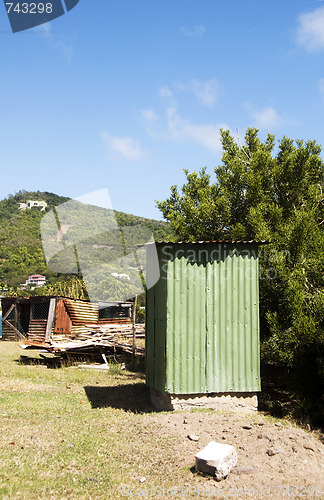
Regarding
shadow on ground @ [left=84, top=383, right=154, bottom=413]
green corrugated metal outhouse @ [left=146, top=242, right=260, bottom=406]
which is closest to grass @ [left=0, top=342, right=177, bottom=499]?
shadow on ground @ [left=84, top=383, right=154, bottom=413]

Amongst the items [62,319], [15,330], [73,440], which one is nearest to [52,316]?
[62,319]

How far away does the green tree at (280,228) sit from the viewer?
891cm

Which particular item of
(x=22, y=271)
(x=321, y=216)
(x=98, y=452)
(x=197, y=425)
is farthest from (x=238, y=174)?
(x=22, y=271)

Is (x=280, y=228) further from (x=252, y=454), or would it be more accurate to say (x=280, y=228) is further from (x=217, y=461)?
(x=217, y=461)

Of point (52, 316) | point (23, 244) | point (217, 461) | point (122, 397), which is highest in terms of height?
point (23, 244)

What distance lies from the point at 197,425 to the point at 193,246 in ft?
11.2

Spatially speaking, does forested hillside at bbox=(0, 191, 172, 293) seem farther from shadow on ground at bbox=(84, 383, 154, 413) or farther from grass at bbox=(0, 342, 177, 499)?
grass at bbox=(0, 342, 177, 499)

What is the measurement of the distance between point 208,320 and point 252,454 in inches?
113

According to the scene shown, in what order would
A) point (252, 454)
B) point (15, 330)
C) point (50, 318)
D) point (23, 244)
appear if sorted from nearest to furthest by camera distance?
point (252, 454)
point (50, 318)
point (15, 330)
point (23, 244)

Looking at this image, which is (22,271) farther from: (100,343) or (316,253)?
(316,253)

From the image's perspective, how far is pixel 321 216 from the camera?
12.1 meters

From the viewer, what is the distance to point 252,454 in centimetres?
602

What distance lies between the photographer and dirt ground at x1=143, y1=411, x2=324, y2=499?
17.0 ft

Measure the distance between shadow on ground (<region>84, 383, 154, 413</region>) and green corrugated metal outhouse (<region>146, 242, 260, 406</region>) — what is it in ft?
2.66
